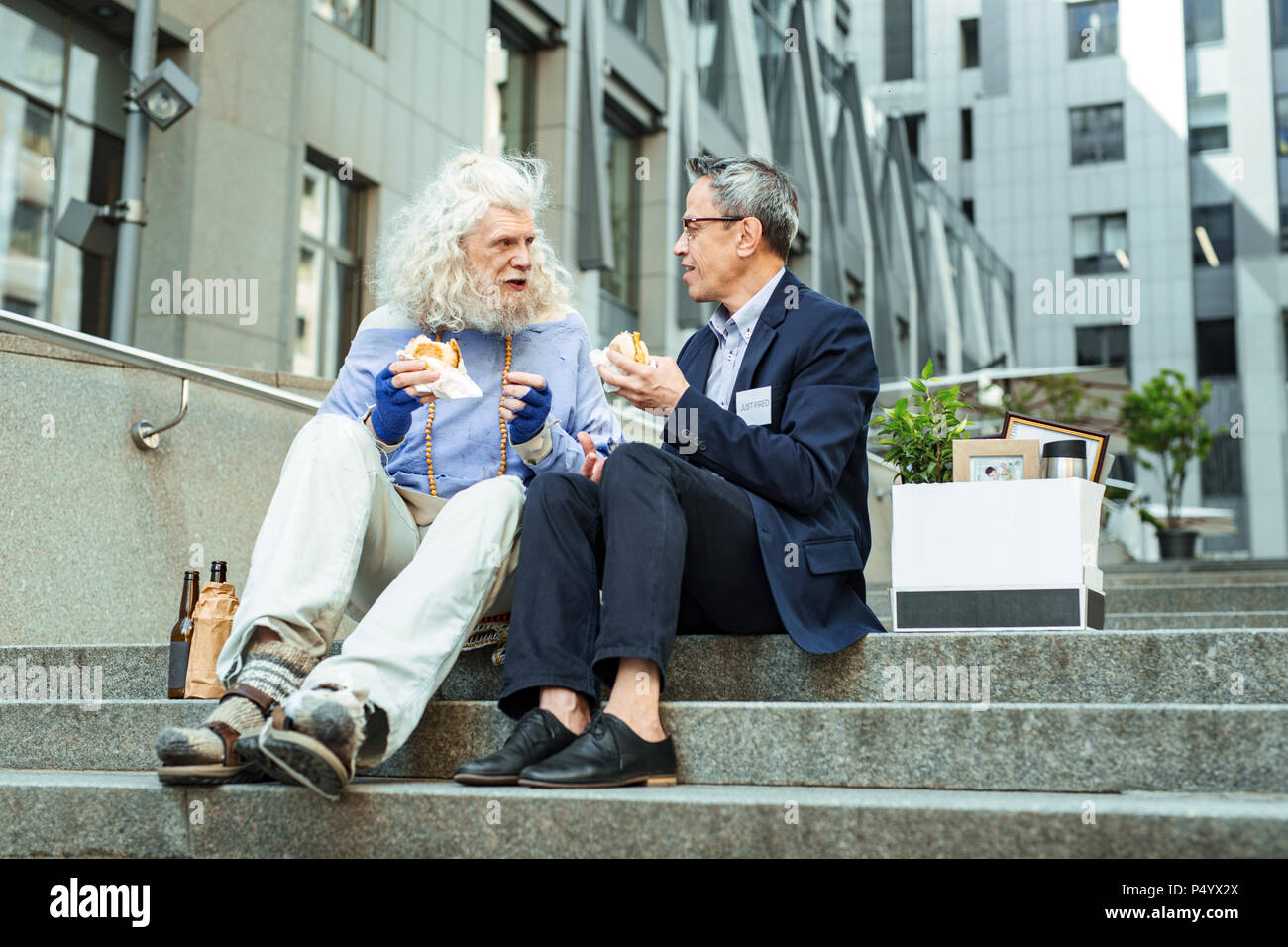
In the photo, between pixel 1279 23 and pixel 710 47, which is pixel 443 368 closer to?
pixel 710 47

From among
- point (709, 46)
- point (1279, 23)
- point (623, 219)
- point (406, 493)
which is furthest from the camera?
point (1279, 23)

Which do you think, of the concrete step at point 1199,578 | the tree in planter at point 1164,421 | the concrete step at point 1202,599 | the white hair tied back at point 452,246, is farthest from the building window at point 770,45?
the white hair tied back at point 452,246

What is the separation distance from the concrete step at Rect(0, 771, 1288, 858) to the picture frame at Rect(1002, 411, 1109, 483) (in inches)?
54.2

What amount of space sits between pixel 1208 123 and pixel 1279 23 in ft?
8.76

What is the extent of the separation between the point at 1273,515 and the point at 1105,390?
14672 millimetres

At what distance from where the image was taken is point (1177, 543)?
17.2m

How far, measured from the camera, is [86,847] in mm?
2953

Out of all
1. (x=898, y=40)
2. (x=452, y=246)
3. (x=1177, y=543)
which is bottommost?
(x=1177, y=543)

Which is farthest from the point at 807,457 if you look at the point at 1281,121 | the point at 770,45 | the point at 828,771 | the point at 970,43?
the point at 970,43

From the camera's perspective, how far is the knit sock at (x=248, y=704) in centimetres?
283

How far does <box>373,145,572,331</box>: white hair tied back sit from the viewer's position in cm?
398

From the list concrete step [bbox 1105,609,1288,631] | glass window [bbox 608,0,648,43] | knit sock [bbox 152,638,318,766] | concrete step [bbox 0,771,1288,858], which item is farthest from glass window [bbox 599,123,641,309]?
concrete step [bbox 0,771,1288,858]

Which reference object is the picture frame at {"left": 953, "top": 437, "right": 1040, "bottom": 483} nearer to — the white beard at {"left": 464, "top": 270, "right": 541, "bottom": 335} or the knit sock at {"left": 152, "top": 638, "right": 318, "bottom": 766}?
the white beard at {"left": 464, "top": 270, "right": 541, "bottom": 335}

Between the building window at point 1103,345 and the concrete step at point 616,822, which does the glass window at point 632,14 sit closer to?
the concrete step at point 616,822
